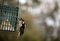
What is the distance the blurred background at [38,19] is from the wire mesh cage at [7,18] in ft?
0.69

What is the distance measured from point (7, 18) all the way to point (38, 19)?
496mm

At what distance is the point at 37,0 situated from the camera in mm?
2186

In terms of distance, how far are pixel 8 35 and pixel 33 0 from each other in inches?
21.0

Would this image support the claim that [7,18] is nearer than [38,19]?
Yes

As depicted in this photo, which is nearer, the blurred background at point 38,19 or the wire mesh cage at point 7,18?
the wire mesh cage at point 7,18

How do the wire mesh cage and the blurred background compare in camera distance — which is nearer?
the wire mesh cage

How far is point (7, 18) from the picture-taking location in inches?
74.4

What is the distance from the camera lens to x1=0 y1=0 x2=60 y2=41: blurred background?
2162 mm

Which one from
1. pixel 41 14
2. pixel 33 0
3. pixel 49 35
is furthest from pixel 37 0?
pixel 49 35

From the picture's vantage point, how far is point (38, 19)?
2.24m

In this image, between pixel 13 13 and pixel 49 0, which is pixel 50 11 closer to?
pixel 49 0

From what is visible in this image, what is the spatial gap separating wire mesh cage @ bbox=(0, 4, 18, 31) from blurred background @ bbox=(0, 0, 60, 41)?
0.69ft

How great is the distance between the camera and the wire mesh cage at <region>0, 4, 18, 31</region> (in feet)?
6.12

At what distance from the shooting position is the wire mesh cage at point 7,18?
187 centimetres
